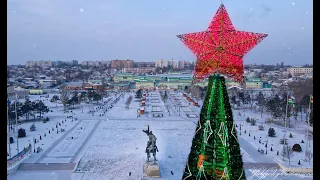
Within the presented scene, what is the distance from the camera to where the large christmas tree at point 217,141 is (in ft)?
11.0

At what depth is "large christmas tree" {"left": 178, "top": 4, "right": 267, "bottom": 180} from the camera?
3.35 meters

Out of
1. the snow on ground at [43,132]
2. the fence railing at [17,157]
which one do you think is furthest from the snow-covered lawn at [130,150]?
the fence railing at [17,157]

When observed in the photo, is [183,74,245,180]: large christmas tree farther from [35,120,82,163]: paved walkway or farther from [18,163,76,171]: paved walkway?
[35,120,82,163]: paved walkway

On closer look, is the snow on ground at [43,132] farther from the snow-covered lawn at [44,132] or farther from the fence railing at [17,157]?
the fence railing at [17,157]

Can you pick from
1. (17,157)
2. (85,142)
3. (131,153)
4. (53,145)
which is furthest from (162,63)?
(17,157)

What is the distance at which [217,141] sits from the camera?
337 cm

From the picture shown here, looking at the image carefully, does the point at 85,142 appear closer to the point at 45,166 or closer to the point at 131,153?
the point at 131,153

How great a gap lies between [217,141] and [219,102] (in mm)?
413

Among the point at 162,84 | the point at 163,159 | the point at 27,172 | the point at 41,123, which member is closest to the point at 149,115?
the point at 41,123

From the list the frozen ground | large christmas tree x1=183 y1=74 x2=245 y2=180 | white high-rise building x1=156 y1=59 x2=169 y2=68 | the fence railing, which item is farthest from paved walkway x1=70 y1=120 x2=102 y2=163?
white high-rise building x1=156 y1=59 x2=169 y2=68

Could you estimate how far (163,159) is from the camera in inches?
403

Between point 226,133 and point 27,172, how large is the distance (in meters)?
7.50
